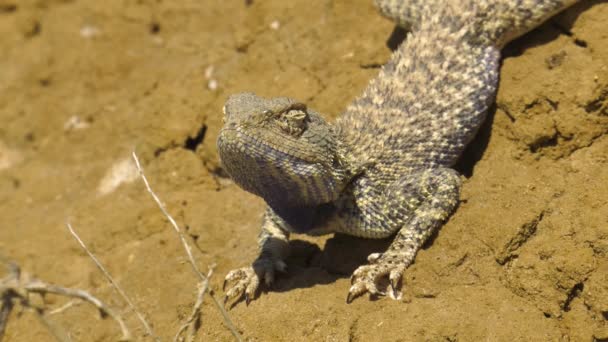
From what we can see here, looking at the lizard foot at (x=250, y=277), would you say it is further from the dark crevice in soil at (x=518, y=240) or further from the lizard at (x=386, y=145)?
the dark crevice in soil at (x=518, y=240)

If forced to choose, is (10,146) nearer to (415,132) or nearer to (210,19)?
(210,19)

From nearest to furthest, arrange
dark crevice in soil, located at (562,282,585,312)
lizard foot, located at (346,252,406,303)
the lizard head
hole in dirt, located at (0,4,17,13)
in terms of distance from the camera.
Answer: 1. the lizard head
2. dark crevice in soil, located at (562,282,585,312)
3. lizard foot, located at (346,252,406,303)
4. hole in dirt, located at (0,4,17,13)

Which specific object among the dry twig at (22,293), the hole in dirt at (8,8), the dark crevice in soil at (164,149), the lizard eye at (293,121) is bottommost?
the hole in dirt at (8,8)

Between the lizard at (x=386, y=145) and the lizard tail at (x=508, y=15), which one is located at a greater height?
the lizard tail at (x=508, y=15)

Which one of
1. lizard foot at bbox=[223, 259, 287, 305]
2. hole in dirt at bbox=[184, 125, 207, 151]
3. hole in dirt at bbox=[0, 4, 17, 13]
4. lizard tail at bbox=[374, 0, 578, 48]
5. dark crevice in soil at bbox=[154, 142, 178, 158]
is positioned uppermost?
lizard tail at bbox=[374, 0, 578, 48]

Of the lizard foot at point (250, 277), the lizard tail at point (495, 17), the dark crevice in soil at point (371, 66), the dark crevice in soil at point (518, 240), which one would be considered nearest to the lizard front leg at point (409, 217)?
the dark crevice in soil at point (518, 240)

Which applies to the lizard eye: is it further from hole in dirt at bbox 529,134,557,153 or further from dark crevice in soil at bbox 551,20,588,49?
dark crevice in soil at bbox 551,20,588,49

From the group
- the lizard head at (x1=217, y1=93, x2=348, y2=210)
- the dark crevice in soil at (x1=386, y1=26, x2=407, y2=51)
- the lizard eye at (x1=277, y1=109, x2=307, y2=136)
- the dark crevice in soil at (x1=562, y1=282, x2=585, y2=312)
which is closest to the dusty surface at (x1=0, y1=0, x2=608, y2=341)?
the dark crevice in soil at (x1=562, y1=282, x2=585, y2=312)
